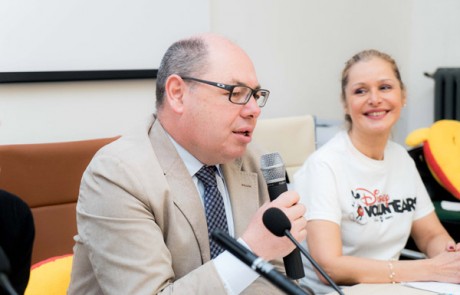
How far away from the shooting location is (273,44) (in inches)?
127

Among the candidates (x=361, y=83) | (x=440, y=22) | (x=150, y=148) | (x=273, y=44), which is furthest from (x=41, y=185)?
(x=440, y=22)

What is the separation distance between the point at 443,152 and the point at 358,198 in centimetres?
106

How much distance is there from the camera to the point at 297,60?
11.1 feet

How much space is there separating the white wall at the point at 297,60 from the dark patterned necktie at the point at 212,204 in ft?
4.24

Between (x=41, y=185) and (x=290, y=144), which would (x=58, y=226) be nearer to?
(x=41, y=185)

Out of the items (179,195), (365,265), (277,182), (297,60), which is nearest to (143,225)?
(179,195)

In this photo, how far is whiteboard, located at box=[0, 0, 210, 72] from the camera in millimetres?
2268

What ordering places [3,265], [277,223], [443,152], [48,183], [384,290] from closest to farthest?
[3,265]
[277,223]
[384,290]
[48,183]
[443,152]

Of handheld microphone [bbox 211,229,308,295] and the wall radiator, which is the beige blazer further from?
the wall radiator

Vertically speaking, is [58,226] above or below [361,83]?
below

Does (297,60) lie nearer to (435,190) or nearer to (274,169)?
(435,190)

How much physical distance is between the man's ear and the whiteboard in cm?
127

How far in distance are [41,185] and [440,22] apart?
308 centimetres

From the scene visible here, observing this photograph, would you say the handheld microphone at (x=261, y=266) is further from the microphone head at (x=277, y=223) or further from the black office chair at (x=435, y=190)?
the black office chair at (x=435, y=190)
